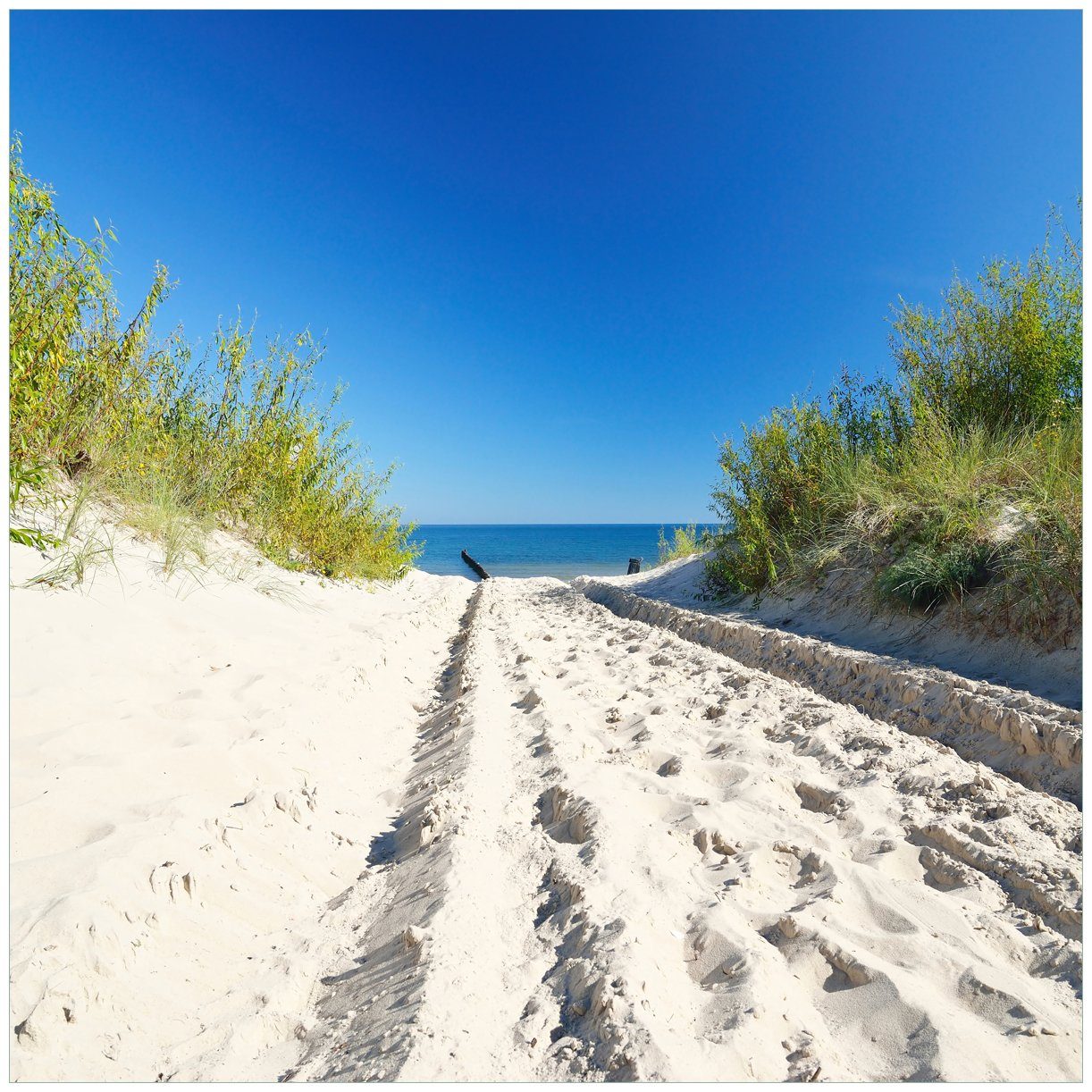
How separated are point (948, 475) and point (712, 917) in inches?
214

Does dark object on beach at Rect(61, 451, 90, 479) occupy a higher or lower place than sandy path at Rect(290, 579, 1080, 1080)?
higher

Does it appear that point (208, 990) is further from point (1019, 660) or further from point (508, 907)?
point (1019, 660)

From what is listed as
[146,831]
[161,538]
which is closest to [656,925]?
[146,831]

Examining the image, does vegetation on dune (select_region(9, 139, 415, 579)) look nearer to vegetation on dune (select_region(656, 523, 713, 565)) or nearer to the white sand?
the white sand

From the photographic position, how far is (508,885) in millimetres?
1970

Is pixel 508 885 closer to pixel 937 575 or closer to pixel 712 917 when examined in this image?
pixel 712 917

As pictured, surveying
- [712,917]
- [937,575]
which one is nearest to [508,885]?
[712,917]

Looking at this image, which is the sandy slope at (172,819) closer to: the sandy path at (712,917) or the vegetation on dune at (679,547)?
the sandy path at (712,917)

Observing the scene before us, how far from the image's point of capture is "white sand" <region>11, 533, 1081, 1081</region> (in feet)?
4.36

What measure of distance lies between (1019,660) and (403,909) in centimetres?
409

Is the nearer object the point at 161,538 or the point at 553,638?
the point at 161,538

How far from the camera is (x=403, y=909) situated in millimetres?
1871

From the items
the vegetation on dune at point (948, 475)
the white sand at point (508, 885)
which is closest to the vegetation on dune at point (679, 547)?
the vegetation on dune at point (948, 475)

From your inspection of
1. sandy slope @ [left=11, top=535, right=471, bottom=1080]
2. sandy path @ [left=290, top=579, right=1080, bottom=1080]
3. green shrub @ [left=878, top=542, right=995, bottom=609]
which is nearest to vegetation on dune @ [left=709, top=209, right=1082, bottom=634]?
green shrub @ [left=878, top=542, right=995, bottom=609]
